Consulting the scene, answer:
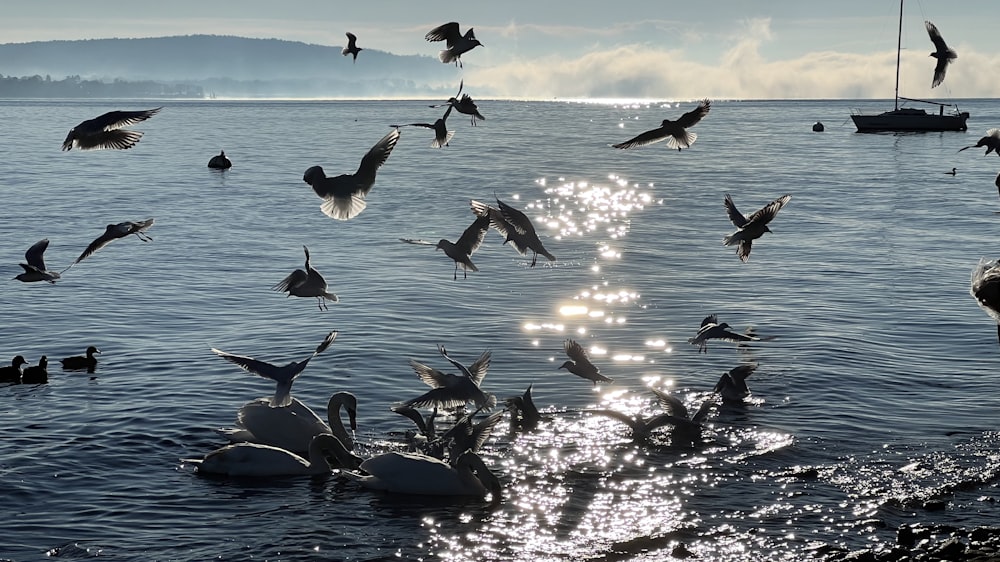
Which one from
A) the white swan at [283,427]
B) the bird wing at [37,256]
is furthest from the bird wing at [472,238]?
the bird wing at [37,256]

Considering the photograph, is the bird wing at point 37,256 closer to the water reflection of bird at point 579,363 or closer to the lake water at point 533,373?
the lake water at point 533,373

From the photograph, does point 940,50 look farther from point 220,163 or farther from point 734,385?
point 220,163

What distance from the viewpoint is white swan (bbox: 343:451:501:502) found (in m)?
16.8

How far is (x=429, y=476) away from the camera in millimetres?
16953

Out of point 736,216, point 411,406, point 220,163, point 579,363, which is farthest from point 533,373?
point 220,163

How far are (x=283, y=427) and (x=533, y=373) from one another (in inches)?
278

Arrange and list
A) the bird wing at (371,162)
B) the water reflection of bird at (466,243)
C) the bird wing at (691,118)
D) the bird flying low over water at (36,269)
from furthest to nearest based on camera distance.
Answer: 1. the bird flying low over water at (36,269)
2. the water reflection of bird at (466,243)
3. the bird wing at (691,118)
4. the bird wing at (371,162)

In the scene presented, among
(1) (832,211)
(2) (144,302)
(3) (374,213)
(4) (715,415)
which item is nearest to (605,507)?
(4) (715,415)

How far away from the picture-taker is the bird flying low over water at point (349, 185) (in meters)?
16.7

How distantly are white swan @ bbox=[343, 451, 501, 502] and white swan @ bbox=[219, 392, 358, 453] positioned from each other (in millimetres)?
1709

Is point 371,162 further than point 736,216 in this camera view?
No

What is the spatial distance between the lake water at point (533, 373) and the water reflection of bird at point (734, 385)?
518 millimetres

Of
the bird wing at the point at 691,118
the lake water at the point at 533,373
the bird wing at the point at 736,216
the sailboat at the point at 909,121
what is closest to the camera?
the lake water at the point at 533,373

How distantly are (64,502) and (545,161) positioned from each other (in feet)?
284
